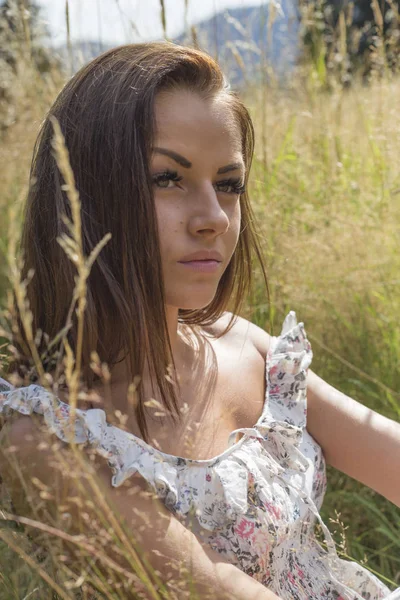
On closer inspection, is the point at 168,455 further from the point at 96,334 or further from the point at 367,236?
the point at 367,236

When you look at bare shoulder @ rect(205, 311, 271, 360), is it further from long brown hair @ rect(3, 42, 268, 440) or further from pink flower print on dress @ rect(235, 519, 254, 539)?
pink flower print on dress @ rect(235, 519, 254, 539)

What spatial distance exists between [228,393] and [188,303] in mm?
282

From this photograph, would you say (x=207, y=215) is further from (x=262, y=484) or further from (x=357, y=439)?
(x=357, y=439)

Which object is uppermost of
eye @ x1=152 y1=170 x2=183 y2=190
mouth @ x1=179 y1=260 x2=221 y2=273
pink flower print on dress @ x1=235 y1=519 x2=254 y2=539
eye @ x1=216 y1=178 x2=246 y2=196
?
eye @ x1=152 y1=170 x2=183 y2=190

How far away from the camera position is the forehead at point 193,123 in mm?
1258

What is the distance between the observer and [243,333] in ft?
5.50

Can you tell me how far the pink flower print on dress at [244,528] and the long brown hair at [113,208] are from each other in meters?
0.23

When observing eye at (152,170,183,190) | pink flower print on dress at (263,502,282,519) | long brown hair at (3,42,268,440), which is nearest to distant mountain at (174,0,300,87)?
long brown hair at (3,42,268,440)

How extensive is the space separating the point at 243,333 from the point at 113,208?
0.53m

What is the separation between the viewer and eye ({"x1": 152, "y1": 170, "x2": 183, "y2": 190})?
49.7 inches

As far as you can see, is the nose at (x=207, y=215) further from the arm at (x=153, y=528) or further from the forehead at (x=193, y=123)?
the arm at (x=153, y=528)

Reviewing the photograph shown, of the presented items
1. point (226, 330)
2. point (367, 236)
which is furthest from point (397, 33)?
point (226, 330)

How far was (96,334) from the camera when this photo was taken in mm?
1247

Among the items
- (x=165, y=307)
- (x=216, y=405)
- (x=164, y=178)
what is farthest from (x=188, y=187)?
(x=216, y=405)
